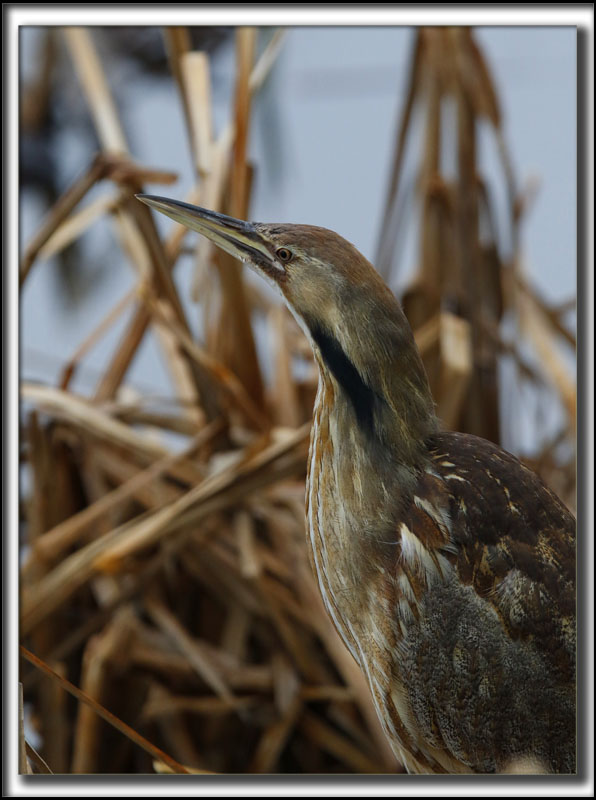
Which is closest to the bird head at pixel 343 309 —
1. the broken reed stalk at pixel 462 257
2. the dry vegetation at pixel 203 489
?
the dry vegetation at pixel 203 489

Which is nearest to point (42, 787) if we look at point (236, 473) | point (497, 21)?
point (236, 473)

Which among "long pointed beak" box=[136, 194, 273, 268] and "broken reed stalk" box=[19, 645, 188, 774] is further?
"long pointed beak" box=[136, 194, 273, 268]

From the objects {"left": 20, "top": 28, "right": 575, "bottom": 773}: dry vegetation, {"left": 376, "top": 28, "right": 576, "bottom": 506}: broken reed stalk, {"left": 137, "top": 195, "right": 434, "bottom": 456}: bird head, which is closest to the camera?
{"left": 137, "top": 195, "right": 434, "bottom": 456}: bird head

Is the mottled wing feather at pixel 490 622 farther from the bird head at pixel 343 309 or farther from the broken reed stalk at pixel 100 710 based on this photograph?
the broken reed stalk at pixel 100 710

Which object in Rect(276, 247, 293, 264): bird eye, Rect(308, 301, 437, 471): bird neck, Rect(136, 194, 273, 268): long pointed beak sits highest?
Rect(136, 194, 273, 268): long pointed beak

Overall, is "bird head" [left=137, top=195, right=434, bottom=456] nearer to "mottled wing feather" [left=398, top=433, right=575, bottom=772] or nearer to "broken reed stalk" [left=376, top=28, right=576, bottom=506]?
"mottled wing feather" [left=398, top=433, right=575, bottom=772]

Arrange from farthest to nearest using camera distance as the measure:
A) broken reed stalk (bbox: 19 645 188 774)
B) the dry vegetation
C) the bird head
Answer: the dry vegetation < the bird head < broken reed stalk (bbox: 19 645 188 774)

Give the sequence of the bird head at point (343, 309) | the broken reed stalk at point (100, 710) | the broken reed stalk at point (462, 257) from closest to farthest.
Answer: the broken reed stalk at point (100, 710)
the bird head at point (343, 309)
the broken reed stalk at point (462, 257)

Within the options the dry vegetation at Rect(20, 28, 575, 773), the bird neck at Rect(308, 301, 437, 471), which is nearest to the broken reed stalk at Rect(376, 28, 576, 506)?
the dry vegetation at Rect(20, 28, 575, 773)
